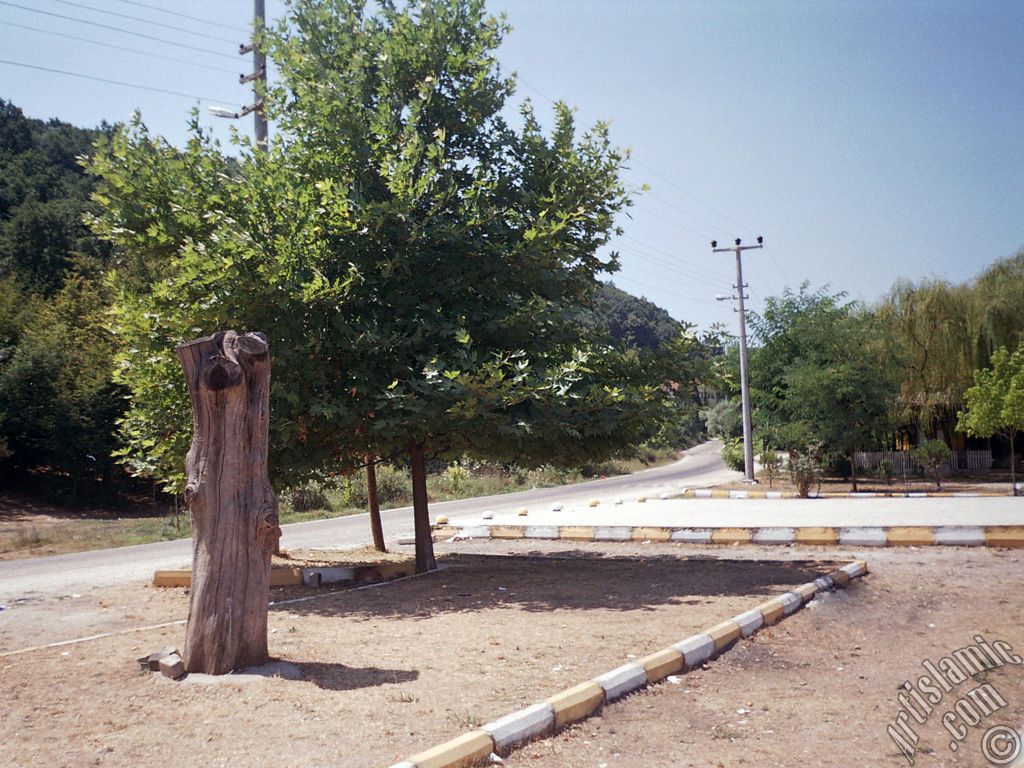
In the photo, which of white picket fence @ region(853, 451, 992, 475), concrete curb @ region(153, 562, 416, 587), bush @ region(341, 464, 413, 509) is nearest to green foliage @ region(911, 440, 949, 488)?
white picket fence @ region(853, 451, 992, 475)

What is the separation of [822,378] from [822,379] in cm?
4

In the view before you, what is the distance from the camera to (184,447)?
1078 centimetres

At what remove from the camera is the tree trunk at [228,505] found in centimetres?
593

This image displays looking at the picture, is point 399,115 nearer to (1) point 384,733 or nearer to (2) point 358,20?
(2) point 358,20

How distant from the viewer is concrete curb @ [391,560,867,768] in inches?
173

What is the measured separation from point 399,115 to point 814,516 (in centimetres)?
1250

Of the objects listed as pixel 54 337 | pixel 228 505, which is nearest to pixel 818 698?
pixel 228 505

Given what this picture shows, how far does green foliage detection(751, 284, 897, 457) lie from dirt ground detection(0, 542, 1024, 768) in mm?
17749

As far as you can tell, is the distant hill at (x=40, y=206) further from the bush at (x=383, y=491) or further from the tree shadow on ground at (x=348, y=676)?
the tree shadow on ground at (x=348, y=676)

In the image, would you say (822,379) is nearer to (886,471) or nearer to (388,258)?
(886,471)

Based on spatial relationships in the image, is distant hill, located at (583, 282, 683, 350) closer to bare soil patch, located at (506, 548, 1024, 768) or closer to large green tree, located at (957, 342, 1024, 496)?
large green tree, located at (957, 342, 1024, 496)

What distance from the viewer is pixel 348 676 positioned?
5977mm

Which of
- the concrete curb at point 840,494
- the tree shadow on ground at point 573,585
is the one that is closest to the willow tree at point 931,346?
the concrete curb at point 840,494

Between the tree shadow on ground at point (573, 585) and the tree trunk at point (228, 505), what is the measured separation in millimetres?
2703
